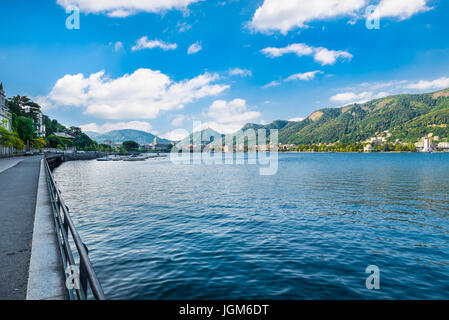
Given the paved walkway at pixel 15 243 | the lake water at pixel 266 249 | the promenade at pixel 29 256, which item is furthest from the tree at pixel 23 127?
the promenade at pixel 29 256

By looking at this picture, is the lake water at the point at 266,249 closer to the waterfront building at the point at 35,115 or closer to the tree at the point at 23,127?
the tree at the point at 23,127

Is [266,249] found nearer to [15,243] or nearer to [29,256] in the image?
[29,256]

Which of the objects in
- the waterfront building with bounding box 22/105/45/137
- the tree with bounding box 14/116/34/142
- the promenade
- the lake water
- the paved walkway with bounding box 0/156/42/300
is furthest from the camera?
the waterfront building with bounding box 22/105/45/137

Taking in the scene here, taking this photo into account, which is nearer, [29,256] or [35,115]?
[29,256]

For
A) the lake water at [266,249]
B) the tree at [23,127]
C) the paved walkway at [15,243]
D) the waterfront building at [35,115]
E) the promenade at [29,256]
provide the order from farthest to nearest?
the waterfront building at [35,115]
the tree at [23,127]
the lake water at [266,249]
the paved walkway at [15,243]
the promenade at [29,256]

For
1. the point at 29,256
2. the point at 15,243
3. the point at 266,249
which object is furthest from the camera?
Answer: the point at 266,249

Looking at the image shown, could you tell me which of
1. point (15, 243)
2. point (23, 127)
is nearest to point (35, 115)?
point (23, 127)

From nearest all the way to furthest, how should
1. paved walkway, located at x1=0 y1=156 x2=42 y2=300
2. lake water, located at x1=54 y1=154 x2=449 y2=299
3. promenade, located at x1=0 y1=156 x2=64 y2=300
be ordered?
promenade, located at x1=0 y1=156 x2=64 y2=300 → paved walkway, located at x1=0 y1=156 x2=42 y2=300 → lake water, located at x1=54 y1=154 x2=449 y2=299

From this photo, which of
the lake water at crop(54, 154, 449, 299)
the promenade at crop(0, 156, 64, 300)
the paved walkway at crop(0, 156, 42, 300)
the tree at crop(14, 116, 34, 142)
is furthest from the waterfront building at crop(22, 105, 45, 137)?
the promenade at crop(0, 156, 64, 300)

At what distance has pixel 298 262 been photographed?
35.9 feet

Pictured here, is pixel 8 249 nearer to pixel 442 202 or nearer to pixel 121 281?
pixel 121 281

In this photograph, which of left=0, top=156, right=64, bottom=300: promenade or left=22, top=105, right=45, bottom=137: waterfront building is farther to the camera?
left=22, top=105, right=45, bottom=137: waterfront building

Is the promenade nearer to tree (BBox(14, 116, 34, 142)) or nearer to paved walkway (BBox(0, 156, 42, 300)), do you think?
paved walkway (BBox(0, 156, 42, 300))
